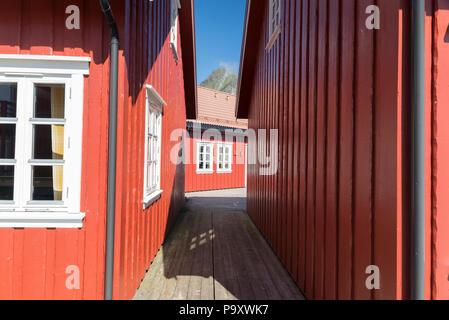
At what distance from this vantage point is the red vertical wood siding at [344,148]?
1564 mm

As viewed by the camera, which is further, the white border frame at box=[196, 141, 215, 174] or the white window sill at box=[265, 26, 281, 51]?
the white border frame at box=[196, 141, 215, 174]

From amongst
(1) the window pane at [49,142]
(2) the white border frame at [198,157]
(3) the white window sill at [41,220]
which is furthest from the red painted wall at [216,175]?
(3) the white window sill at [41,220]

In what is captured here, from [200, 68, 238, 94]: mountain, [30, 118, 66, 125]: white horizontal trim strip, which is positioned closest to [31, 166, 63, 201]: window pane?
[30, 118, 66, 125]: white horizontal trim strip

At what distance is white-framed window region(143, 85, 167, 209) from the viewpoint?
3.29m

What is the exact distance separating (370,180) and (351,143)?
380 mm

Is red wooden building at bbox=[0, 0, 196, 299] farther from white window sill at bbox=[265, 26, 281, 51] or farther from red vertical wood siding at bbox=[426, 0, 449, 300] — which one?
white window sill at bbox=[265, 26, 281, 51]

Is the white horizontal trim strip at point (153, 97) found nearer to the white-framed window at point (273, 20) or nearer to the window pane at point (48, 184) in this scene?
the window pane at point (48, 184)

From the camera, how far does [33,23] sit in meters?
2.38

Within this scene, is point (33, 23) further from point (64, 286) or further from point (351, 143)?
point (351, 143)

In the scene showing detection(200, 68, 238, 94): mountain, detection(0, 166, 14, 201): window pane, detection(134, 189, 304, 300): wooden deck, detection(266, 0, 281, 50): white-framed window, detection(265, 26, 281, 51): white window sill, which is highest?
detection(200, 68, 238, 94): mountain

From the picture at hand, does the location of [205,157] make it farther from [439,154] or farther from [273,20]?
[439,154]

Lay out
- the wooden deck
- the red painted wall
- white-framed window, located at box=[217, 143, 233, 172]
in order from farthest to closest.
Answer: white-framed window, located at box=[217, 143, 233, 172], the red painted wall, the wooden deck
